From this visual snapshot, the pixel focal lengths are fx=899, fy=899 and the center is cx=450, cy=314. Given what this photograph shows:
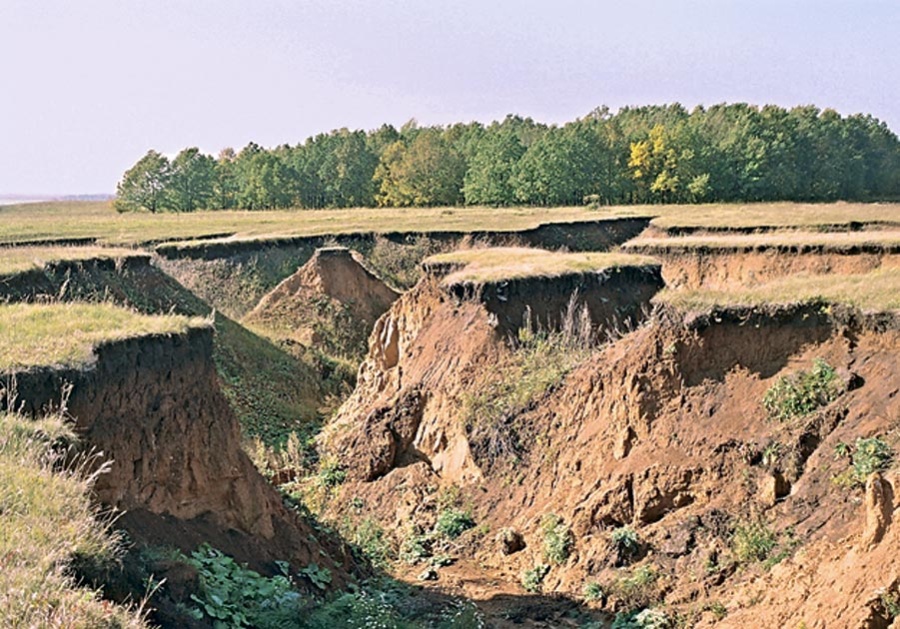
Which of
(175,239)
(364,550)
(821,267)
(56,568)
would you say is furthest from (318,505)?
(175,239)

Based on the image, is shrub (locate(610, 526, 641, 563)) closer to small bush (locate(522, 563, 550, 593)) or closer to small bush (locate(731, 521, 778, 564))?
small bush (locate(522, 563, 550, 593))

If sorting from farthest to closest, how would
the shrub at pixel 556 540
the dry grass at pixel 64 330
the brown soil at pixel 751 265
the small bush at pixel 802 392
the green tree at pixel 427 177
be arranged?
the green tree at pixel 427 177 → the brown soil at pixel 751 265 → the shrub at pixel 556 540 → the small bush at pixel 802 392 → the dry grass at pixel 64 330

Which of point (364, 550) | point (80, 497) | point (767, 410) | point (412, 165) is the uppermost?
point (412, 165)

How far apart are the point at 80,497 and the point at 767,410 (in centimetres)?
1006

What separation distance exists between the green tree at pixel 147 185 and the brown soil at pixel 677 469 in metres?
83.2

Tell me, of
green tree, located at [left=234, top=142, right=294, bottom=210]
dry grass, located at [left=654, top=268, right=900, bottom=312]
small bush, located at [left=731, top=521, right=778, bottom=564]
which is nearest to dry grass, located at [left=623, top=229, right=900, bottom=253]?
dry grass, located at [left=654, top=268, right=900, bottom=312]

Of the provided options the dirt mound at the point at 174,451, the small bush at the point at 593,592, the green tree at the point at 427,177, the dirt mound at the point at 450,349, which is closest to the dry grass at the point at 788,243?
the dirt mound at the point at 450,349

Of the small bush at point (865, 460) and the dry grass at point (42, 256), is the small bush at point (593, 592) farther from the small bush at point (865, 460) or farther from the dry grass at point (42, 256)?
the dry grass at point (42, 256)

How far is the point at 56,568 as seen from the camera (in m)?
6.07

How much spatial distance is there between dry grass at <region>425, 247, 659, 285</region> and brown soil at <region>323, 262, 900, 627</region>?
2.14 metres

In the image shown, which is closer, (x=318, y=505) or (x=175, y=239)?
(x=318, y=505)

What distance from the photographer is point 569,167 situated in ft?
250

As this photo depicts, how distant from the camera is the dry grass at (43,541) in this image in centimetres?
555

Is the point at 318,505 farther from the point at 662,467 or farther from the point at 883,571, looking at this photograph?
the point at 883,571
